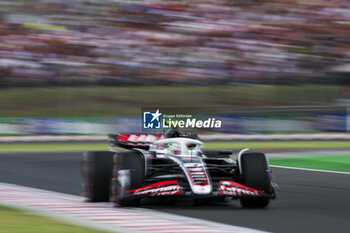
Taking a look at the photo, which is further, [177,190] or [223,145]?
[223,145]

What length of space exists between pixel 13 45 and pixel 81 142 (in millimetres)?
12644

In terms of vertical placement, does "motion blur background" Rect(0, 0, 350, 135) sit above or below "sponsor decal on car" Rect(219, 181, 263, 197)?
below

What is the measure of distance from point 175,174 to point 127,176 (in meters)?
0.66

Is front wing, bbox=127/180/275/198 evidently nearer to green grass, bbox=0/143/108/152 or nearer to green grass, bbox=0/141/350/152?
green grass, bbox=0/141/350/152

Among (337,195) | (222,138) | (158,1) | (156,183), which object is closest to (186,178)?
(156,183)

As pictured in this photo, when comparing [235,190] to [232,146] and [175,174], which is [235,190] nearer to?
[175,174]

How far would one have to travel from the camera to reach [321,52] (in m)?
37.3

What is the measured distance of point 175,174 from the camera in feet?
29.4

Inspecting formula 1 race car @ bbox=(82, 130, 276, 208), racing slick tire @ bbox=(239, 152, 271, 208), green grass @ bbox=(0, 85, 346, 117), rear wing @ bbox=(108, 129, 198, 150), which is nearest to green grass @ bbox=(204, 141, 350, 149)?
green grass @ bbox=(0, 85, 346, 117)

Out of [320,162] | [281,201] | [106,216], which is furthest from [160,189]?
[320,162]

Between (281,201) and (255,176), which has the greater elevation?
(255,176)

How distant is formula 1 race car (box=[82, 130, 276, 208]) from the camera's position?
28.1 feet

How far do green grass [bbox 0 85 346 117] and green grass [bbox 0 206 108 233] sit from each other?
79.9 ft

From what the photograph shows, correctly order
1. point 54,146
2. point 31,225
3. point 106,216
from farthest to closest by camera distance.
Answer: point 54,146 → point 106,216 → point 31,225
